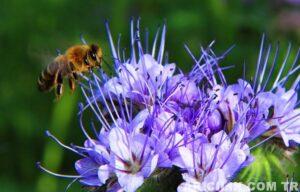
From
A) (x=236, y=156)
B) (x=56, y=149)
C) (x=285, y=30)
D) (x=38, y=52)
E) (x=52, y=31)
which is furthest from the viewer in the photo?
(x=52, y=31)

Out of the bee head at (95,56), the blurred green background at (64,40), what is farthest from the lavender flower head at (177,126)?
the blurred green background at (64,40)

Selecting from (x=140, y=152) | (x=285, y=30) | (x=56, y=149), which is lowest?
(x=56, y=149)

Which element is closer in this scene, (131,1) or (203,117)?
(203,117)

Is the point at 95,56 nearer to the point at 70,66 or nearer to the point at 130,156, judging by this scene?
the point at 70,66

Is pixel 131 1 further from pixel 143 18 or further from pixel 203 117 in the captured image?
pixel 203 117

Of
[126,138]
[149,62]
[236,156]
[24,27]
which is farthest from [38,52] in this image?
[24,27]

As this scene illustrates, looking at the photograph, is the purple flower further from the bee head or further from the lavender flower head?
the bee head

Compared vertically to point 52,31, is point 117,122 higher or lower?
higher
